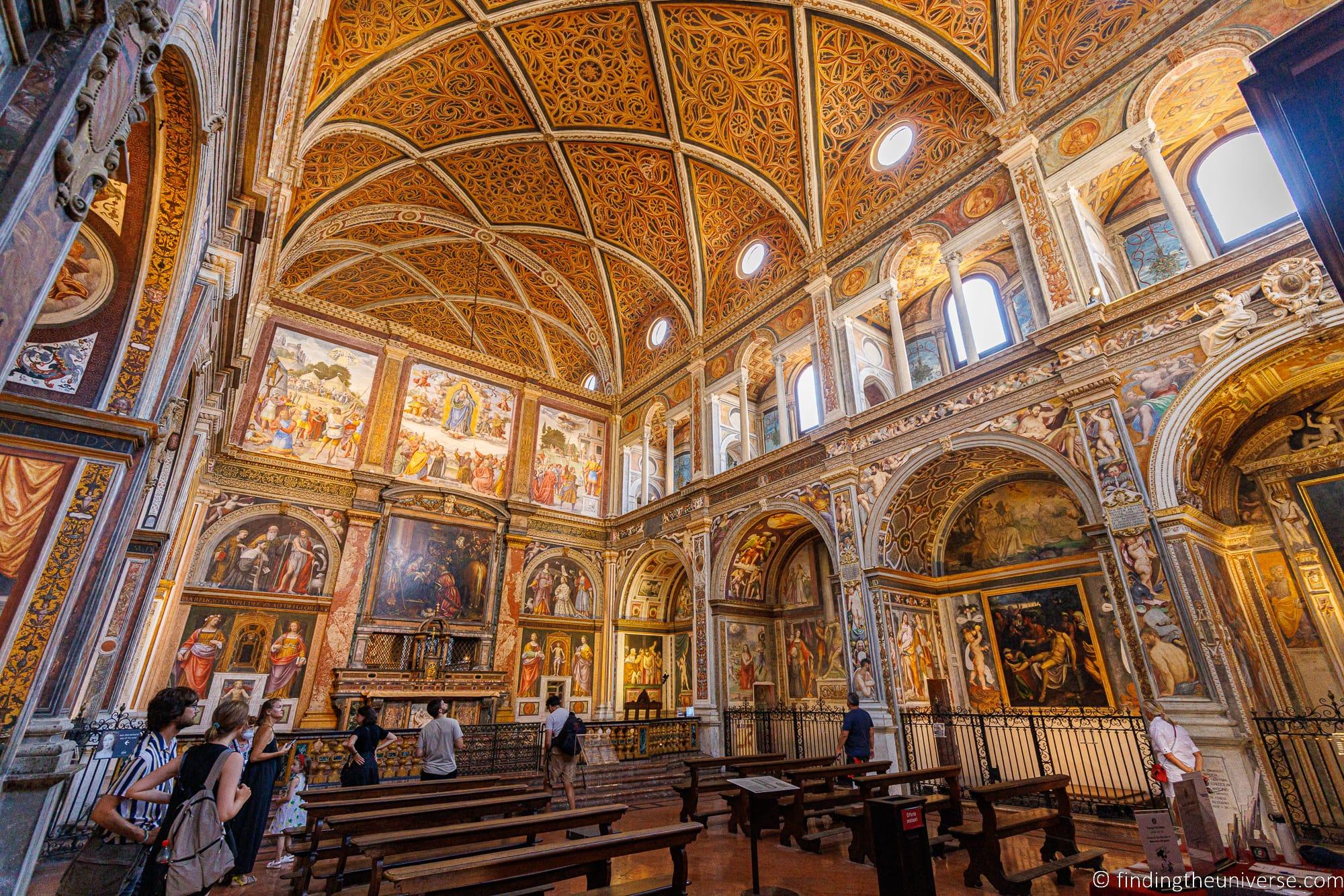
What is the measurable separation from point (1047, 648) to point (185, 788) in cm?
1220

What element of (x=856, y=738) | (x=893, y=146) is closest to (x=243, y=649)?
(x=856, y=738)

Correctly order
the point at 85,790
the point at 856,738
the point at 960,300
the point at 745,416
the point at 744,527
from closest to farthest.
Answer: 1. the point at 85,790
2. the point at 856,738
3. the point at 960,300
4. the point at 744,527
5. the point at 745,416

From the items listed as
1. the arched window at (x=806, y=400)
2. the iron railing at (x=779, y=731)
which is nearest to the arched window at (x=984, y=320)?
the arched window at (x=806, y=400)

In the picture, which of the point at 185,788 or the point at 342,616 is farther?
the point at 342,616

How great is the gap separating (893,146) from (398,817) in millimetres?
14049

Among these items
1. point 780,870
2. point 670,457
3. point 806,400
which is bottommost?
point 780,870

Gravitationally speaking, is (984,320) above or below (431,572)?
above

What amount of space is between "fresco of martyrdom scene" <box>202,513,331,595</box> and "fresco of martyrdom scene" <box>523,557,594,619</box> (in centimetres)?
507

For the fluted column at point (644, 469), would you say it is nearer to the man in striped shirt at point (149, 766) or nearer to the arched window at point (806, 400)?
the arched window at point (806, 400)

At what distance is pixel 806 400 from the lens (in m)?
15.1

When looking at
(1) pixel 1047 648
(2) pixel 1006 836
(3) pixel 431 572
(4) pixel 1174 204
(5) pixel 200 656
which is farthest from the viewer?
(3) pixel 431 572

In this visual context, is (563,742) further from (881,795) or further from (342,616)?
(342,616)

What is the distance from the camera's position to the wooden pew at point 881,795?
18.2ft

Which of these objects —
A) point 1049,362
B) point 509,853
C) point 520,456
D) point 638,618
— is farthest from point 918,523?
point 520,456
